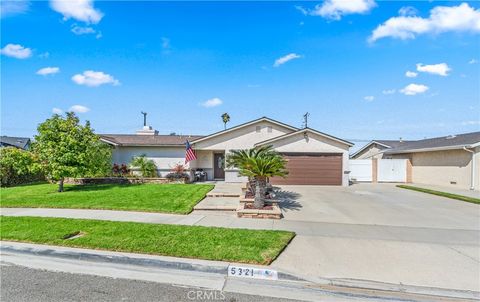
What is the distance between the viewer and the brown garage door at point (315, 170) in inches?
744

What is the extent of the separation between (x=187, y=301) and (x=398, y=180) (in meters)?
22.9

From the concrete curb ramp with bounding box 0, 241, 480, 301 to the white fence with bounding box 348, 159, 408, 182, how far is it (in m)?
19.1

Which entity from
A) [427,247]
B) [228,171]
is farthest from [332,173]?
[427,247]

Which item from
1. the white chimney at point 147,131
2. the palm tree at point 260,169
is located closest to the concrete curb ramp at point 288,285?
the palm tree at point 260,169

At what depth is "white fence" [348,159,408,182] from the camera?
22.4m

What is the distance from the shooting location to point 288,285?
4555 mm

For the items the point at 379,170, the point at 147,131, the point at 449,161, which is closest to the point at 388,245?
the point at 449,161

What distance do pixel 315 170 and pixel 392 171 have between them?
26.3 feet

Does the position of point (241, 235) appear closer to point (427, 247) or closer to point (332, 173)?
point (427, 247)

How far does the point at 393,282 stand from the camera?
14.8 ft

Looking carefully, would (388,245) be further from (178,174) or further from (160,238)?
(178,174)

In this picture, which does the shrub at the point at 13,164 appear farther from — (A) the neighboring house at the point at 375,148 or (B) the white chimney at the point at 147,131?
(A) the neighboring house at the point at 375,148

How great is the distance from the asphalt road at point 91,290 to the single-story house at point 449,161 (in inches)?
738

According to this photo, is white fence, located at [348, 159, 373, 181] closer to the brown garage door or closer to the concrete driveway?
the brown garage door
